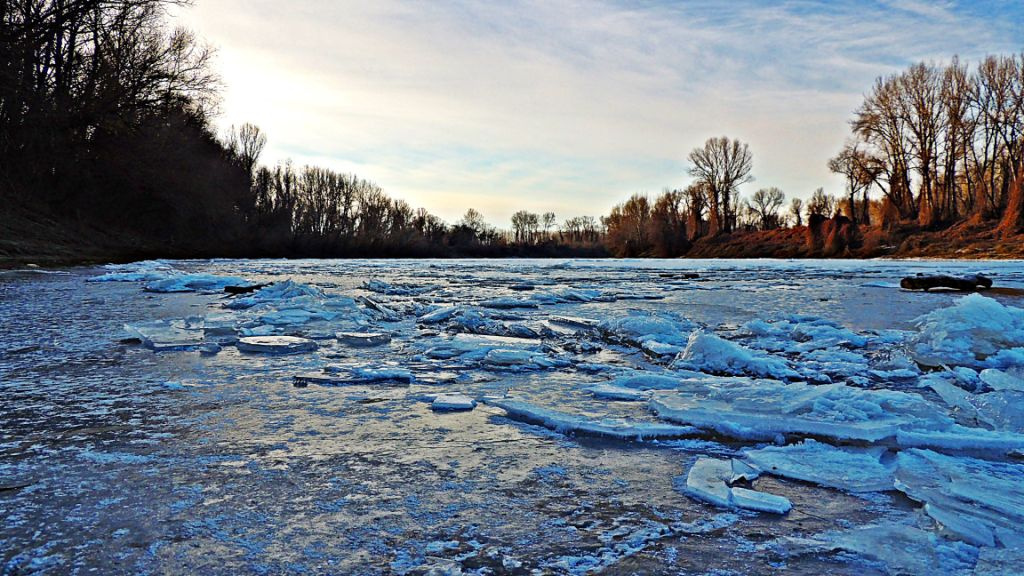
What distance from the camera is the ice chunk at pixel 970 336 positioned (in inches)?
136

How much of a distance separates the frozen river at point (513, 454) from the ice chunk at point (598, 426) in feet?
0.04

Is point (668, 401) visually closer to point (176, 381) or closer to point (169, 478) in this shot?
point (169, 478)

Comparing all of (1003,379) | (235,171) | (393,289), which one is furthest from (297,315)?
(235,171)

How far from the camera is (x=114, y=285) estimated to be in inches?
356

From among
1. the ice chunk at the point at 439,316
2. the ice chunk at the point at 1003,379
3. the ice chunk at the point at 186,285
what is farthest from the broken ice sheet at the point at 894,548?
the ice chunk at the point at 186,285

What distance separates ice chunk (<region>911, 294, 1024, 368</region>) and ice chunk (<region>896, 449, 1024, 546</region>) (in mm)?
1863

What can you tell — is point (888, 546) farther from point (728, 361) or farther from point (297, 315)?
point (297, 315)

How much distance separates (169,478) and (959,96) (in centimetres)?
4235

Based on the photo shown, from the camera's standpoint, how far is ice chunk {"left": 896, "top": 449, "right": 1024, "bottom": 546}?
136cm

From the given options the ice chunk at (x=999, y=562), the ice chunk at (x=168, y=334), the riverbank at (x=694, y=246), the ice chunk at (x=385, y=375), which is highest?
the riverbank at (x=694, y=246)

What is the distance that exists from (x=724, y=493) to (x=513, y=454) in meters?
0.64

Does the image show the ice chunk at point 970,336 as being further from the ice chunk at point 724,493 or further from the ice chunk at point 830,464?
the ice chunk at point 724,493

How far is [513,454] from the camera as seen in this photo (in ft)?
6.15

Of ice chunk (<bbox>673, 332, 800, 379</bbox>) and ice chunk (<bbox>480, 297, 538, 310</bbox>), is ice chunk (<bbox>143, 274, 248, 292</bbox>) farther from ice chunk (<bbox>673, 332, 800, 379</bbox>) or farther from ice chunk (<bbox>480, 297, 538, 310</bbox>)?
ice chunk (<bbox>673, 332, 800, 379</bbox>)
